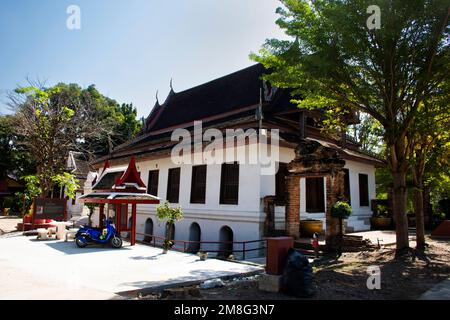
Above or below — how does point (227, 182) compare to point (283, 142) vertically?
below

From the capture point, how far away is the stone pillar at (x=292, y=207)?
1259 centimetres

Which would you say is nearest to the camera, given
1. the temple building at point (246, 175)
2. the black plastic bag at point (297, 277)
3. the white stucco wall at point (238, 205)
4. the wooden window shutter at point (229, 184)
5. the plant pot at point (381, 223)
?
the black plastic bag at point (297, 277)

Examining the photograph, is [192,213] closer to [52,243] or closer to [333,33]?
[52,243]

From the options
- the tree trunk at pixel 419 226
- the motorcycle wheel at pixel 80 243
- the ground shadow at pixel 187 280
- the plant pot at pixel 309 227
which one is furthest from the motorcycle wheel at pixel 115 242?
the tree trunk at pixel 419 226

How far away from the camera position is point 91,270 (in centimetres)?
809

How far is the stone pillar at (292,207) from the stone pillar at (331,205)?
5.02 feet

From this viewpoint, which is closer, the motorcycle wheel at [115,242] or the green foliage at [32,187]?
the motorcycle wheel at [115,242]

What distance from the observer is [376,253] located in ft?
34.4

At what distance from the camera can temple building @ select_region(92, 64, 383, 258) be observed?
44.3ft

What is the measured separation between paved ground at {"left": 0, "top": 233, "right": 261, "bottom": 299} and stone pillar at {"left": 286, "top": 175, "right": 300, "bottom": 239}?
3.51 meters

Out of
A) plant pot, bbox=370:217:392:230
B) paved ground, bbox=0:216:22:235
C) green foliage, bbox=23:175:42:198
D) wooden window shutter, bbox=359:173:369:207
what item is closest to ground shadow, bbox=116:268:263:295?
plant pot, bbox=370:217:392:230

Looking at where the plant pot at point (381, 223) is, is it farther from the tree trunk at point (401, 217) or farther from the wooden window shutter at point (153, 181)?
the wooden window shutter at point (153, 181)
